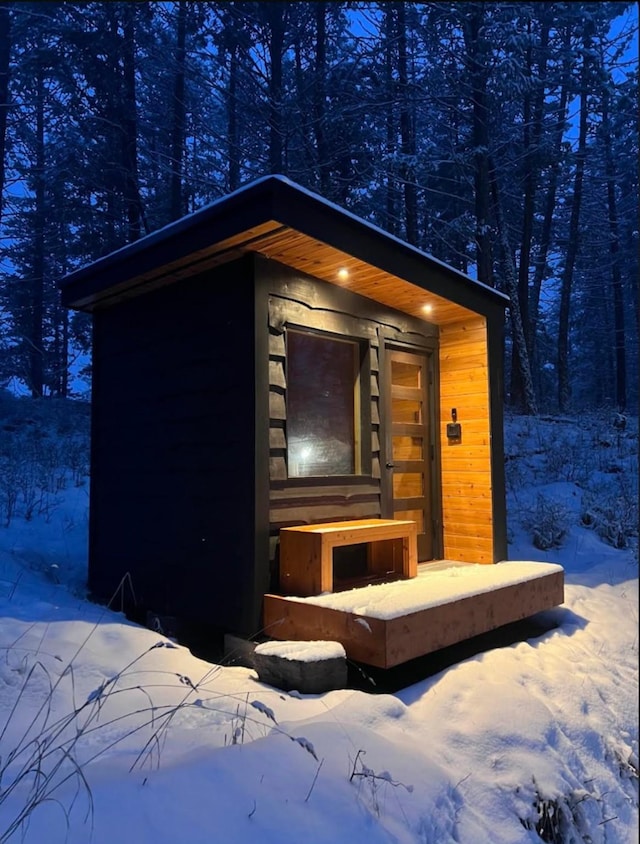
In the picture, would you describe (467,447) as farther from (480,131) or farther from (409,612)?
(480,131)

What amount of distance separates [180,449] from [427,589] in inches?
79.8

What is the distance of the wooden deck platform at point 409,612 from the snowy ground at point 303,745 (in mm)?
214

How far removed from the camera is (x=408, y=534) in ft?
14.2

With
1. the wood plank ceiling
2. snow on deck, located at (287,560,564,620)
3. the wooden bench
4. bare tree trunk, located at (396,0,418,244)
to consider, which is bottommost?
snow on deck, located at (287,560,564,620)

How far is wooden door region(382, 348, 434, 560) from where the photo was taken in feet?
17.4

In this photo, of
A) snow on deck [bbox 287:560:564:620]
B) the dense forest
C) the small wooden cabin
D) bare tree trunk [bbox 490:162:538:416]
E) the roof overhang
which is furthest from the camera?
bare tree trunk [bbox 490:162:538:416]

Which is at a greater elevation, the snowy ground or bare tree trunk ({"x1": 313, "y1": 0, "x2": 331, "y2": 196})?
bare tree trunk ({"x1": 313, "y1": 0, "x2": 331, "y2": 196})

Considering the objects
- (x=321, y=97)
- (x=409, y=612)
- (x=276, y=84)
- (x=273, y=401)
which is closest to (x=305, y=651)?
(x=409, y=612)

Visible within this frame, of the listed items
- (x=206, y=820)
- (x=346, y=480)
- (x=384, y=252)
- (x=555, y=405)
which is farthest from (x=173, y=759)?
(x=555, y=405)

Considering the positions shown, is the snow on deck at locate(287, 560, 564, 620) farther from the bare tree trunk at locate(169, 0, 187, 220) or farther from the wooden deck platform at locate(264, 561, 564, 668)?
the bare tree trunk at locate(169, 0, 187, 220)

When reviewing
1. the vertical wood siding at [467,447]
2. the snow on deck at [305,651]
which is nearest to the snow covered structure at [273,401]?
the vertical wood siding at [467,447]

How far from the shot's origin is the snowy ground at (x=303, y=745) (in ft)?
5.92

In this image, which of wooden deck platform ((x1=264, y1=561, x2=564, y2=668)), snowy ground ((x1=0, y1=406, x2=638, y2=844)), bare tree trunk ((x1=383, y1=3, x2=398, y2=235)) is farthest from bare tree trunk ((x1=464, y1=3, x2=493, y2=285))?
wooden deck platform ((x1=264, y1=561, x2=564, y2=668))

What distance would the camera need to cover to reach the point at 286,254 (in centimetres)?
398
